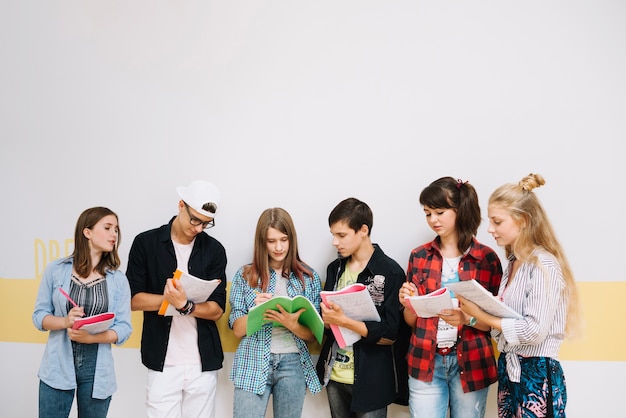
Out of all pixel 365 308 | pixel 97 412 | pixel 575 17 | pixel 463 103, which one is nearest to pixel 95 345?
pixel 97 412

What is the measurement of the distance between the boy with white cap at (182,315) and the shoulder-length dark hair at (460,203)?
3.62ft

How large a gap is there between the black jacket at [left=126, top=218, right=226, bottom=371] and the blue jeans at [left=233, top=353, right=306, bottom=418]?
0.26 meters

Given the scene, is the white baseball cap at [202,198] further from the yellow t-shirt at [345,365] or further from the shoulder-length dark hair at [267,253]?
the yellow t-shirt at [345,365]

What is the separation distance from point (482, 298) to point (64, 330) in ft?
6.48

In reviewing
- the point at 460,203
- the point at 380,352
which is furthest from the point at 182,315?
the point at 460,203

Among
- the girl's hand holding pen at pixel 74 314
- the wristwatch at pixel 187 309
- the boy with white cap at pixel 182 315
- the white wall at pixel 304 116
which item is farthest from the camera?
the white wall at pixel 304 116

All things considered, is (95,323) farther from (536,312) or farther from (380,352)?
(536,312)

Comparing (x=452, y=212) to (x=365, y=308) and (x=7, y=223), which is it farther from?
(x=7, y=223)

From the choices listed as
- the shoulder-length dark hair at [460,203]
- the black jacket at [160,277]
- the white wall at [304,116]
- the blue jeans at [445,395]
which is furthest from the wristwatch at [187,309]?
the shoulder-length dark hair at [460,203]

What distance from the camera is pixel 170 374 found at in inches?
108

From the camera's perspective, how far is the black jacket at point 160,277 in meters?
2.78

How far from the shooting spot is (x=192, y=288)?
256 centimetres

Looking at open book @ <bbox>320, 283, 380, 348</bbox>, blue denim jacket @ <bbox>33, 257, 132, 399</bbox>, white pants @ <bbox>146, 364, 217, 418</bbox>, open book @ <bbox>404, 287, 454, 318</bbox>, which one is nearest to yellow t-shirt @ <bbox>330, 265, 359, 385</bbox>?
open book @ <bbox>320, 283, 380, 348</bbox>

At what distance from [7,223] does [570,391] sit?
359 centimetres
